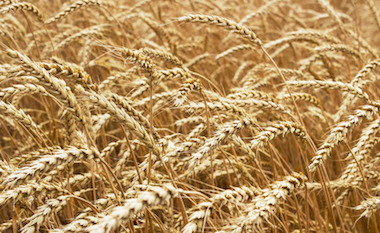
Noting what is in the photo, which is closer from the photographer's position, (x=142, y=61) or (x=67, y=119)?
(x=142, y=61)

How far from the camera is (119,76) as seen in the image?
192cm

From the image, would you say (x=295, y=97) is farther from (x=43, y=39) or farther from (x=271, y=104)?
(x=43, y=39)

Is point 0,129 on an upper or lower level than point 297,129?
lower

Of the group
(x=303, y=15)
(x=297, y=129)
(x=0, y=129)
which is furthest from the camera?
(x=303, y=15)

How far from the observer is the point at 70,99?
115cm

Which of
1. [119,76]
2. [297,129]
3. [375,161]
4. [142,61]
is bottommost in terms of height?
[375,161]

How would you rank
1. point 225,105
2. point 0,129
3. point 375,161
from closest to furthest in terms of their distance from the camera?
1. point 225,105
2. point 375,161
3. point 0,129

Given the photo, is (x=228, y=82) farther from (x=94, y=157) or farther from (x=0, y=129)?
(x=94, y=157)

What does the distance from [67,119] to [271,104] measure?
0.90 metres

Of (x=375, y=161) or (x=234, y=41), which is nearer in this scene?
(x=375, y=161)

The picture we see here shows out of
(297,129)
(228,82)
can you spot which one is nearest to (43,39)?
(228,82)

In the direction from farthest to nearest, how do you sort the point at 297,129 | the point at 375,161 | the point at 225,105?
the point at 375,161 → the point at 225,105 → the point at 297,129

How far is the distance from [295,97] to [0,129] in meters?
2.41

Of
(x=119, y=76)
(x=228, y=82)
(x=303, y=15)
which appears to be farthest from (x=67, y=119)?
(x=303, y=15)
